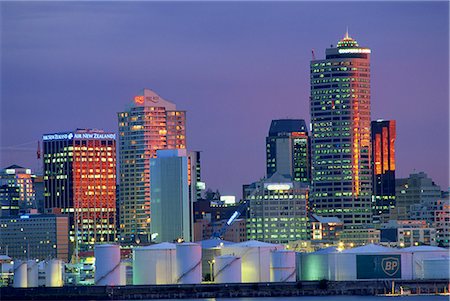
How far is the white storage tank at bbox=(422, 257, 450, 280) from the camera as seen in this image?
452 feet

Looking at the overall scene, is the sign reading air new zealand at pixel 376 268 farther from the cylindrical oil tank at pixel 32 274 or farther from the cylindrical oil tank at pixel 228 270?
the cylindrical oil tank at pixel 32 274

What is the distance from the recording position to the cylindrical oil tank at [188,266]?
13438 centimetres

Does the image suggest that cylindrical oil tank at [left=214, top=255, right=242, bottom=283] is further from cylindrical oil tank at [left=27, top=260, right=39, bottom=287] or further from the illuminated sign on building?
the illuminated sign on building

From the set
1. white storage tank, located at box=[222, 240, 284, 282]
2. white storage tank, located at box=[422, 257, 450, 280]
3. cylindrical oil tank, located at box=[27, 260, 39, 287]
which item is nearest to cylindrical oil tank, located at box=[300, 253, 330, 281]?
white storage tank, located at box=[222, 240, 284, 282]

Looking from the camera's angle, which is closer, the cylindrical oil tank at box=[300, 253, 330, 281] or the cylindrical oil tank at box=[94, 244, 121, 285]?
the cylindrical oil tank at box=[94, 244, 121, 285]

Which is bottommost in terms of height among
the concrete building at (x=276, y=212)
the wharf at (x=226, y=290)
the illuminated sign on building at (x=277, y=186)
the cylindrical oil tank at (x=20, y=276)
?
the wharf at (x=226, y=290)

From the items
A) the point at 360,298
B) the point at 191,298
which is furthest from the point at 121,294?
the point at 360,298

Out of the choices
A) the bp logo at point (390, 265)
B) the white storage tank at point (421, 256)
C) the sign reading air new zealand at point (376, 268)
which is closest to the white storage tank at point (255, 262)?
the sign reading air new zealand at point (376, 268)

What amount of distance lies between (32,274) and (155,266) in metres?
12.1

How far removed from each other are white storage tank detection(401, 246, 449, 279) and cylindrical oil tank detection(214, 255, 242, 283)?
44.3 ft

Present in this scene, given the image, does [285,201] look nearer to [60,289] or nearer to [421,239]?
[421,239]

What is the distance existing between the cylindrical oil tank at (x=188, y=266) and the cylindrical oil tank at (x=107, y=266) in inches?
182

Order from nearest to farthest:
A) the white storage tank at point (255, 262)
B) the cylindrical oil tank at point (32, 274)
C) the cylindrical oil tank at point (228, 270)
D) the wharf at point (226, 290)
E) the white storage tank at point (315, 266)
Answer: the wharf at point (226, 290) → the cylindrical oil tank at point (228, 270) → the white storage tank at point (255, 262) → the white storage tank at point (315, 266) → the cylindrical oil tank at point (32, 274)

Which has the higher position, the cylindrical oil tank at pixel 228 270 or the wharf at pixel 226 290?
the cylindrical oil tank at pixel 228 270
